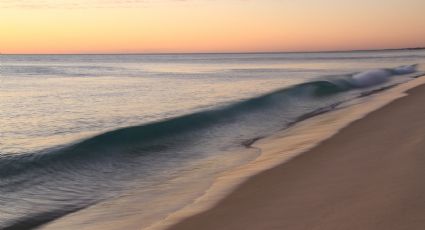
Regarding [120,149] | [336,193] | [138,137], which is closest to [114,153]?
[120,149]

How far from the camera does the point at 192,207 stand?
6371 mm

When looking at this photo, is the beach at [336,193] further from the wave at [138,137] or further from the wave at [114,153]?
the wave at [138,137]

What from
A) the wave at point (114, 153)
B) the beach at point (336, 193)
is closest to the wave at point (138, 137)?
the wave at point (114, 153)

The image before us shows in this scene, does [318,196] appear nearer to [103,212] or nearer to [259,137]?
[103,212]

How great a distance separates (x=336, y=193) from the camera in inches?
235

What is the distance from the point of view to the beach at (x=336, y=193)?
4957mm

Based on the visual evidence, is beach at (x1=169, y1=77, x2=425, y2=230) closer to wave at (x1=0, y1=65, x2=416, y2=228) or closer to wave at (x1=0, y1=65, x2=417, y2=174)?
wave at (x1=0, y1=65, x2=416, y2=228)

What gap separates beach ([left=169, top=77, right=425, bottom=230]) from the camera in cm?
496

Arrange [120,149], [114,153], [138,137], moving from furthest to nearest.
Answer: [138,137] < [120,149] < [114,153]

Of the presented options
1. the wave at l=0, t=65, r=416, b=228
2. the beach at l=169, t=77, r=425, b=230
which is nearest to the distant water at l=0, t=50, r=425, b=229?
the wave at l=0, t=65, r=416, b=228

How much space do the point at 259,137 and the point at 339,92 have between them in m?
15.5

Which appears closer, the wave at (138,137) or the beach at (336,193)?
the beach at (336,193)

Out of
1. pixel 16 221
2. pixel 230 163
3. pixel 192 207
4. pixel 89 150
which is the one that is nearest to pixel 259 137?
pixel 230 163

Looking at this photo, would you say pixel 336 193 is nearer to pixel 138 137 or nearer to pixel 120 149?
pixel 120 149
